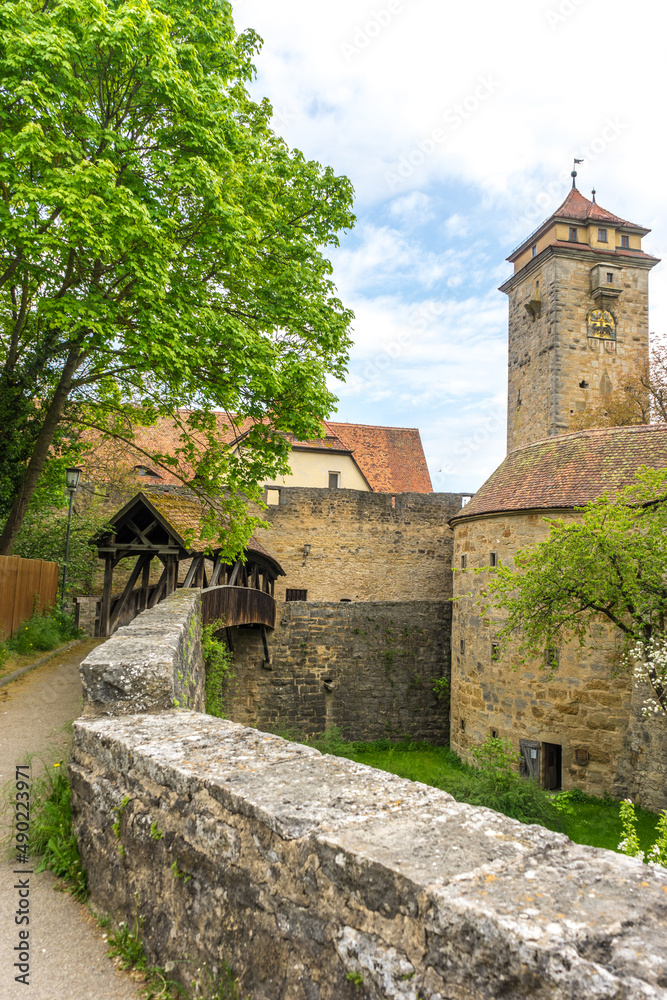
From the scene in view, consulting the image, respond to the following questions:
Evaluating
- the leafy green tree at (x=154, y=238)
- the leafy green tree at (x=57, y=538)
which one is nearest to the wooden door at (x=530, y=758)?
the leafy green tree at (x=154, y=238)

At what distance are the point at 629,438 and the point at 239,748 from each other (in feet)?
43.6

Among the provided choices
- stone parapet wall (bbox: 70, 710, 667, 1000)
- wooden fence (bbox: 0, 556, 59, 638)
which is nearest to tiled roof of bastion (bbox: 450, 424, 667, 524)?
wooden fence (bbox: 0, 556, 59, 638)

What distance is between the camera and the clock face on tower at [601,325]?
89.1ft

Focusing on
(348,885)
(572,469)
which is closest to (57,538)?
(572,469)

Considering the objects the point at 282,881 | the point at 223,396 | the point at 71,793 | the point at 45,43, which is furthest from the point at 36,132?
the point at 282,881

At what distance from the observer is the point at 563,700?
43.6ft

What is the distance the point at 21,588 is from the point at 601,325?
25.0 metres

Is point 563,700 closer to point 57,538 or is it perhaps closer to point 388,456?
point 57,538

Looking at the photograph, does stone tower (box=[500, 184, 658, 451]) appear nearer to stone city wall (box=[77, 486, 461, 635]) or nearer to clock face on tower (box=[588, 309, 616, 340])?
clock face on tower (box=[588, 309, 616, 340])

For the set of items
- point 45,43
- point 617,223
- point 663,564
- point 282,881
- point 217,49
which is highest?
point 617,223

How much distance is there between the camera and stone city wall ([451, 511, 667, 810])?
41.2 feet

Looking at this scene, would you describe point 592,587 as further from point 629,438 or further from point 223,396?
point 223,396

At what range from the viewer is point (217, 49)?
967cm

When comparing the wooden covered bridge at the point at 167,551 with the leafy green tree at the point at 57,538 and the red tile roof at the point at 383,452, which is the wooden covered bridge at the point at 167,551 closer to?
the leafy green tree at the point at 57,538
